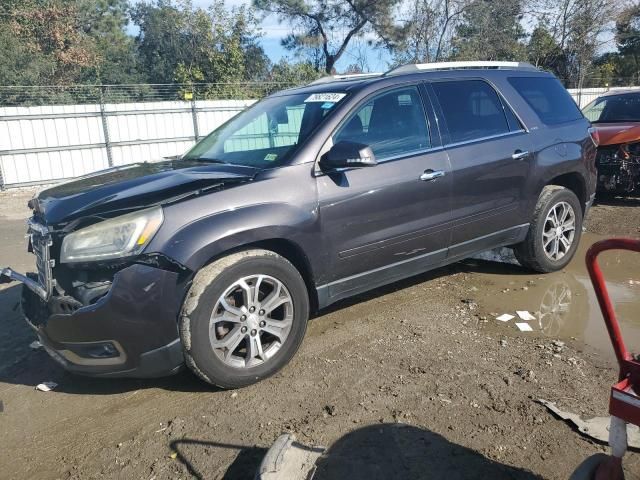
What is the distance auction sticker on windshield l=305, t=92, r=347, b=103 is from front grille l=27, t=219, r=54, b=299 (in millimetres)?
2010

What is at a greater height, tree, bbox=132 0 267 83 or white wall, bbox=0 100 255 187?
tree, bbox=132 0 267 83

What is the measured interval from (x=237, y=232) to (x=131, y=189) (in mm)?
729

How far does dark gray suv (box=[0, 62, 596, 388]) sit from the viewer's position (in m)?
2.95

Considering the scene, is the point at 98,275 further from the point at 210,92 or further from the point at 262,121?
the point at 210,92

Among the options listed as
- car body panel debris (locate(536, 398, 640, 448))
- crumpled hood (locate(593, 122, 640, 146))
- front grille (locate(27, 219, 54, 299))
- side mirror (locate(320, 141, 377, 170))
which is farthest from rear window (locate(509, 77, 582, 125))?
front grille (locate(27, 219, 54, 299))

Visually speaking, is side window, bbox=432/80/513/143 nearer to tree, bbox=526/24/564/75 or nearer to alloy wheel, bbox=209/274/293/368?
alloy wheel, bbox=209/274/293/368

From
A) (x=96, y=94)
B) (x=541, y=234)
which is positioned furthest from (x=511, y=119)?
(x=96, y=94)

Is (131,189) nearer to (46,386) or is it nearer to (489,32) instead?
(46,386)

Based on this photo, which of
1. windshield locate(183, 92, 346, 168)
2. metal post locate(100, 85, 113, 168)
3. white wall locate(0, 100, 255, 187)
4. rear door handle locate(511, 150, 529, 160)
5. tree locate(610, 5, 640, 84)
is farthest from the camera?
tree locate(610, 5, 640, 84)

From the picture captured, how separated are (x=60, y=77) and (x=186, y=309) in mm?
31410

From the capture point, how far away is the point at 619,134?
793 centimetres

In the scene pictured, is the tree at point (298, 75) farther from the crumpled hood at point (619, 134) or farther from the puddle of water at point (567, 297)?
the puddle of water at point (567, 297)

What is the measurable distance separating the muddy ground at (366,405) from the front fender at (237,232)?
0.84 meters

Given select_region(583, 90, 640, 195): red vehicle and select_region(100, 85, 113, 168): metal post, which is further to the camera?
select_region(100, 85, 113, 168): metal post
